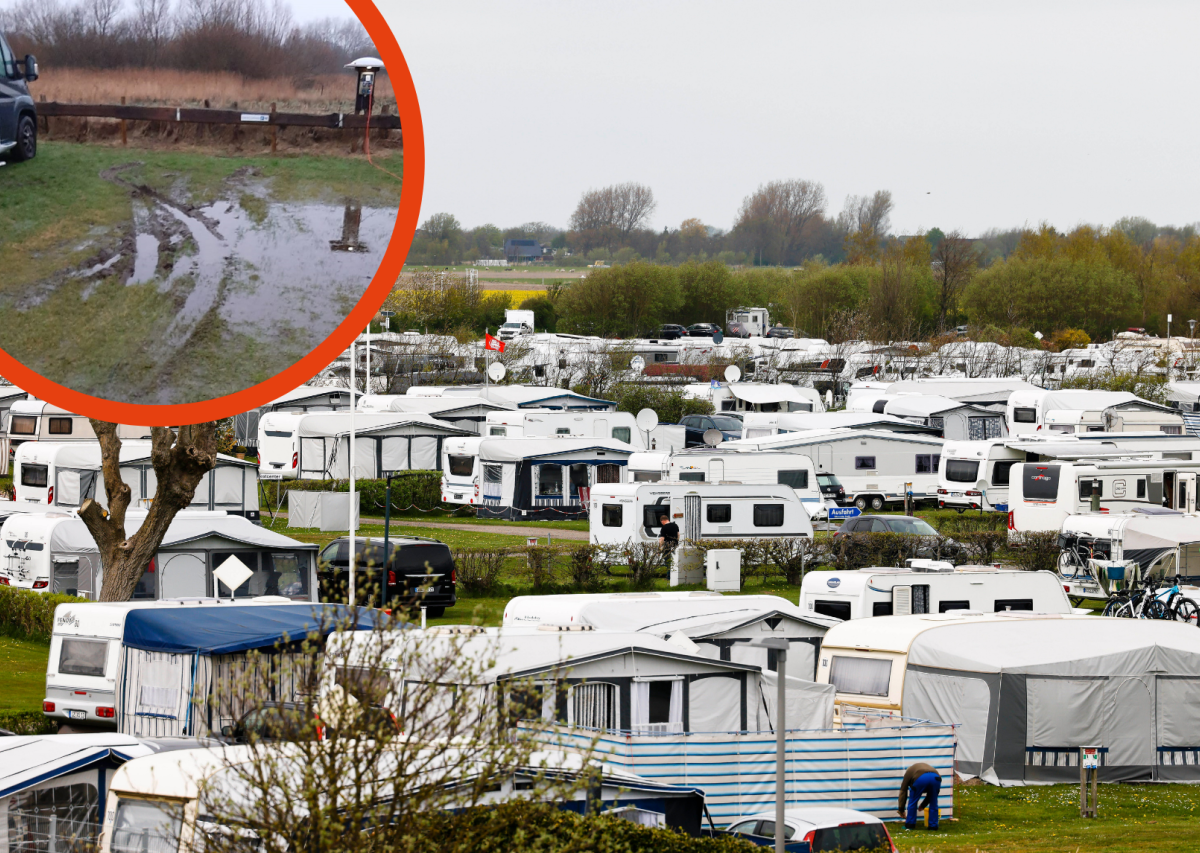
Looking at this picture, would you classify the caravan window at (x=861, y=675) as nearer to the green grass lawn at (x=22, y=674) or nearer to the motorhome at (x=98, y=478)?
the green grass lawn at (x=22, y=674)

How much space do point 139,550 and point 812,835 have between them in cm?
1086

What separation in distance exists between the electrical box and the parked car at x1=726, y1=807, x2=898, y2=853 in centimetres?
1339

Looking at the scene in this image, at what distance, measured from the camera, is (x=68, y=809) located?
1030 cm

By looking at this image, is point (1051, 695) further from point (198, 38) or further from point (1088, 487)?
point (1088, 487)

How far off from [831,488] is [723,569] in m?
10.1

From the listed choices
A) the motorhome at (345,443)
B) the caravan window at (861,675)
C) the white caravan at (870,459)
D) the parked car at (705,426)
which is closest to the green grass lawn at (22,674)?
the caravan window at (861,675)

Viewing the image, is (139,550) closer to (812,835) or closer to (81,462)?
(812,835)

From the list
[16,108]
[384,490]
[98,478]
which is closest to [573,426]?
[384,490]

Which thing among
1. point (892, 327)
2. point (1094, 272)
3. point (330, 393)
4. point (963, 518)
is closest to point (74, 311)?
point (963, 518)

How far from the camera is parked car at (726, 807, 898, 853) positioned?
1056cm

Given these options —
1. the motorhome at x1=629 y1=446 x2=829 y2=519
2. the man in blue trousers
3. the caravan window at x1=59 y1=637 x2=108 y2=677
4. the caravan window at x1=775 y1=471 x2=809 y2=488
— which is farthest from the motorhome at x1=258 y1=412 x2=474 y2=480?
the man in blue trousers

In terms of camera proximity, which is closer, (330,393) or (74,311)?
(74,311)

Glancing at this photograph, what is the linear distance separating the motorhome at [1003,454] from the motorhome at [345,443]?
36.8ft

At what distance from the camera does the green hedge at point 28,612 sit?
65.5 ft
